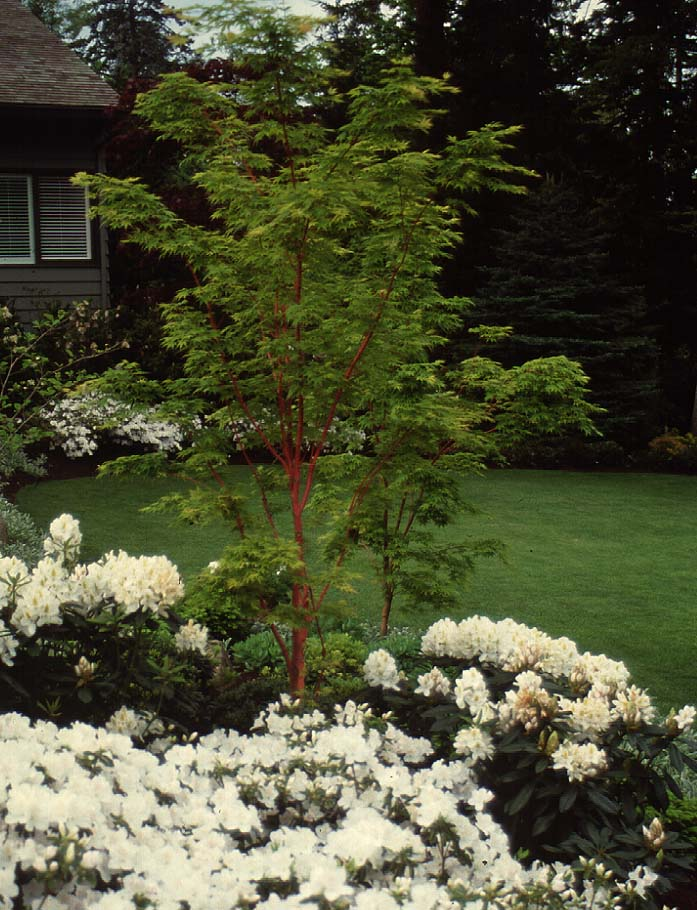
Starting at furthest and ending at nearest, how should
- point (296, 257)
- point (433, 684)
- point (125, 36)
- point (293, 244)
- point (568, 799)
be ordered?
point (125, 36) → point (296, 257) → point (293, 244) → point (433, 684) → point (568, 799)

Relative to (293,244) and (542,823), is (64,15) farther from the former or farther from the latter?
(542,823)

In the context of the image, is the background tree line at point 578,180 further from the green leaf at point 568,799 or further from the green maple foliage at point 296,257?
the green leaf at point 568,799

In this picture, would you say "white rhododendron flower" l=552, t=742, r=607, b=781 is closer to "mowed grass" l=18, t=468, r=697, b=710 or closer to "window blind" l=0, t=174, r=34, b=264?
"mowed grass" l=18, t=468, r=697, b=710

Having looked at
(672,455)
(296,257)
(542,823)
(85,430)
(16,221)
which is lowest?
(672,455)

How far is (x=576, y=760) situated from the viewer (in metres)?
2.71

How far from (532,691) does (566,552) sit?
6.08 metres

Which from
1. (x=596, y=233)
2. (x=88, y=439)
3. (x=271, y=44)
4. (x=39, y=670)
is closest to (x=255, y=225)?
(x=271, y=44)

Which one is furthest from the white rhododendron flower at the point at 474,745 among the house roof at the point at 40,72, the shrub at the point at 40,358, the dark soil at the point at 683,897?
the house roof at the point at 40,72

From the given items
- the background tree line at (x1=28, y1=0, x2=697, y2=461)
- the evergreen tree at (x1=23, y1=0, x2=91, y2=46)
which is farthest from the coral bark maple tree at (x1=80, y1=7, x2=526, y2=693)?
the evergreen tree at (x1=23, y1=0, x2=91, y2=46)

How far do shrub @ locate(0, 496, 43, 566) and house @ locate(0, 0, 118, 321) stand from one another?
20.9ft

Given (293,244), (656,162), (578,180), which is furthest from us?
(578,180)

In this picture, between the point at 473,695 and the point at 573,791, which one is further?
the point at 473,695

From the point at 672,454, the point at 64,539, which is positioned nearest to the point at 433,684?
the point at 64,539

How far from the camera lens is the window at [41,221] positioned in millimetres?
13727
